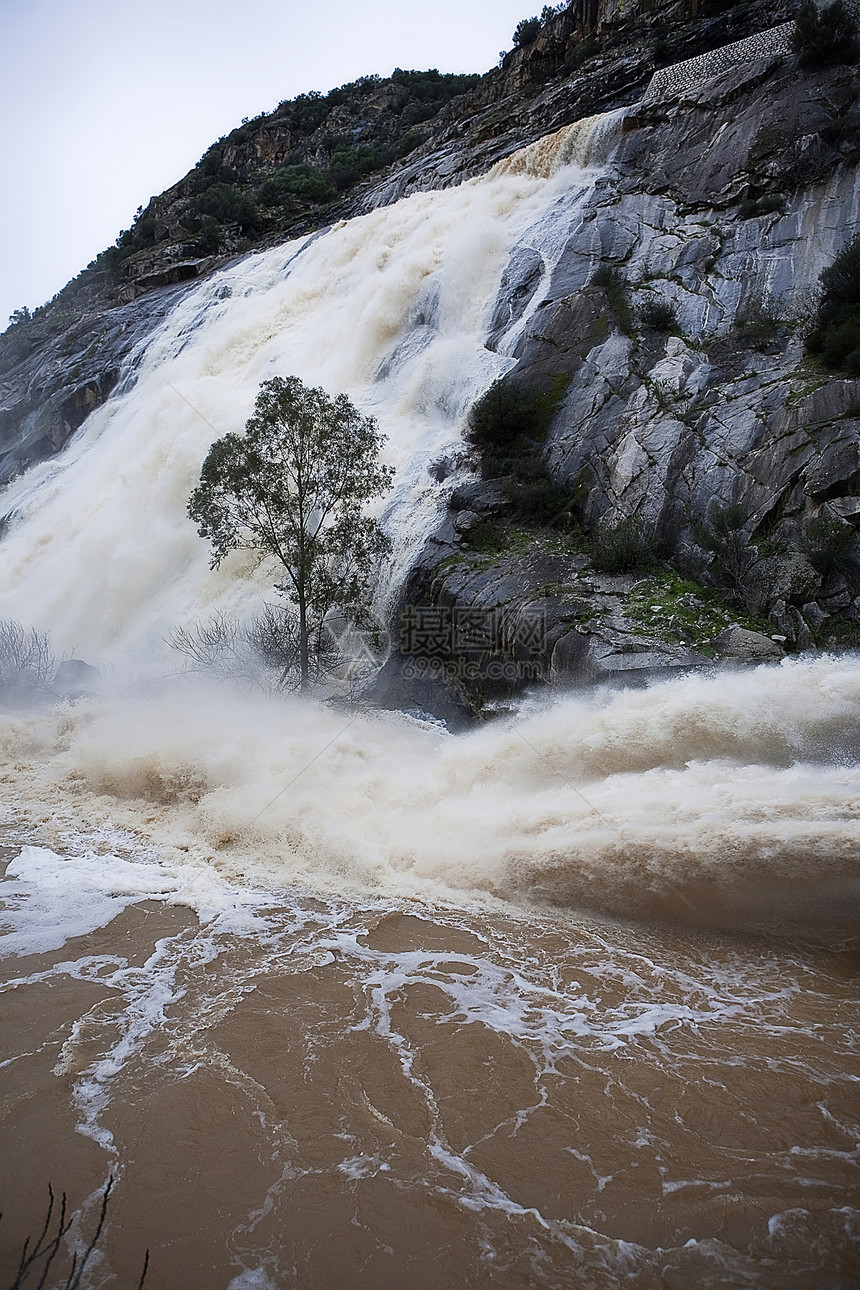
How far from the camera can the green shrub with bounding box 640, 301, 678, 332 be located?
17844 mm

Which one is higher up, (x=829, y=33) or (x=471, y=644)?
(x=829, y=33)

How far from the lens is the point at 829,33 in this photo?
19.2m

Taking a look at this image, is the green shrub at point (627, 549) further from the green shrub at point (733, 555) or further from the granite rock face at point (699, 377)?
the green shrub at point (733, 555)

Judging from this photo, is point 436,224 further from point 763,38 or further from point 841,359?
point 841,359

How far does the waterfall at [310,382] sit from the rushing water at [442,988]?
6.45 meters

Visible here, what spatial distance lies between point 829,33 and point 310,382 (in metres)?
17.0

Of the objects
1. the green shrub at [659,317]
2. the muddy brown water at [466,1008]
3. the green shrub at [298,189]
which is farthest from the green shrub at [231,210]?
the muddy brown water at [466,1008]

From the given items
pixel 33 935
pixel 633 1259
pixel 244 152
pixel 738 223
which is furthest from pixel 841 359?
pixel 244 152

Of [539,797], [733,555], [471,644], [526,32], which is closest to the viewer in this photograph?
[539,797]

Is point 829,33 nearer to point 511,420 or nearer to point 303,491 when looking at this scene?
point 511,420

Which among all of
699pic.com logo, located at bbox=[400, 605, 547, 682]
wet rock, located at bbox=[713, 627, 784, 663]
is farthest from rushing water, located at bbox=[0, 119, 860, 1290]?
699pic.com logo, located at bbox=[400, 605, 547, 682]

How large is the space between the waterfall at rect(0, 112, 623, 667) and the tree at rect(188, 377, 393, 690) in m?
1.24

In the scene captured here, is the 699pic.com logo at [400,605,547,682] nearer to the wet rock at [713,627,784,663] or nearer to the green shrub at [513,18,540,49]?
the wet rock at [713,627,784,663]

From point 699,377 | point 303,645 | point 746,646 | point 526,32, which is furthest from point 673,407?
point 526,32
